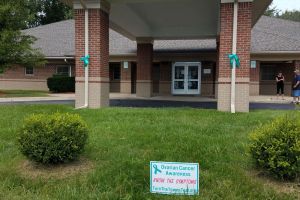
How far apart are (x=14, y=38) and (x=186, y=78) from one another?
1290 cm

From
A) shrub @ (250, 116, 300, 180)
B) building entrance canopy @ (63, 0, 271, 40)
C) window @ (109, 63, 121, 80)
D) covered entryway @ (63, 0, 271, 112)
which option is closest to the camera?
shrub @ (250, 116, 300, 180)

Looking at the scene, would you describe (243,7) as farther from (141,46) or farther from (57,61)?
(57,61)

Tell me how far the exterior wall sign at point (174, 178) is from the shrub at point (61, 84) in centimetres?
2334

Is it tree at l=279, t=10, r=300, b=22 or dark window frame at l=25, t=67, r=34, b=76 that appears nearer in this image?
dark window frame at l=25, t=67, r=34, b=76

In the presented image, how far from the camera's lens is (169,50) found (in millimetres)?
26859

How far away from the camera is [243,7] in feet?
36.8

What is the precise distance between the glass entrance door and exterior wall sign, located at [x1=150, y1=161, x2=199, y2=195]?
22.6 m

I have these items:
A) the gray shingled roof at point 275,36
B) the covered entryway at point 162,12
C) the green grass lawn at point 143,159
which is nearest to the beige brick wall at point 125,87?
the gray shingled roof at point 275,36

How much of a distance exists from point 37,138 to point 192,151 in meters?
2.52

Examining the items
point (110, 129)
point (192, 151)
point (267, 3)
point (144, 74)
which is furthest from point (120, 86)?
point (192, 151)

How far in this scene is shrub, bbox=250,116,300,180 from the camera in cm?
442

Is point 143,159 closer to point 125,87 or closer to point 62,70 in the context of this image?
point 125,87

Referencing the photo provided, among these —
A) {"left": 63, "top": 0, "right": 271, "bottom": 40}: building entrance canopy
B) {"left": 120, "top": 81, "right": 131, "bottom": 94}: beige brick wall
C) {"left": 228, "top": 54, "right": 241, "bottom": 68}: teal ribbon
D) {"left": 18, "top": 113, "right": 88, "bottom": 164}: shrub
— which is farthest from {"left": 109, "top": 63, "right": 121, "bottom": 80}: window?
{"left": 18, "top": 113, "right": 88, "bottom": 164}: shrub

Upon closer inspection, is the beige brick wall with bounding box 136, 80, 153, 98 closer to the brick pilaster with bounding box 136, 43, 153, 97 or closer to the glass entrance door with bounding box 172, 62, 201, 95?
the brick pilaster with bounding box 136, 43, 153, 97
